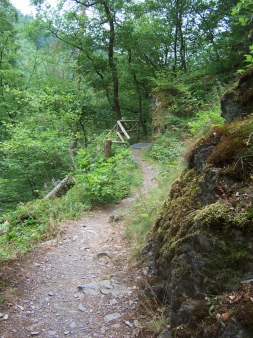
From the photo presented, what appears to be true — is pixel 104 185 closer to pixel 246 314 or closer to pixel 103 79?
pixel 246 314

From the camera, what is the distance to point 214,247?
2.34 meters

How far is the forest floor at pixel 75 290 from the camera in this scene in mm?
3203

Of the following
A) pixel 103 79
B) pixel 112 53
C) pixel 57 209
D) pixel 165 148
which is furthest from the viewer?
pixel 103 79

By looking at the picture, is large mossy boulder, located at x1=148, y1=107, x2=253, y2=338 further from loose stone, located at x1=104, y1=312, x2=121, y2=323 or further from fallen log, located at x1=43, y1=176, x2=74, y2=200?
fallen log, located at x1=43, y1=176, x2=74, y2=200

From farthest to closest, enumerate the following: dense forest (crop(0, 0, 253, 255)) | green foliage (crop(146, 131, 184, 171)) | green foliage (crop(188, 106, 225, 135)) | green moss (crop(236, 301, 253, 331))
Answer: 1. dense forest (crop(0, 0, 253, 255))
2. green foliage (crop(146, 131, 184, 171))
3. green foliage (crop(188, 106, 225, 135))
4. green moss (crop(236, 301, 253, 331))

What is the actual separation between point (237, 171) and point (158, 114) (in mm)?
12389

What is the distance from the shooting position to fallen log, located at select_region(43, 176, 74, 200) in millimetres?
8930

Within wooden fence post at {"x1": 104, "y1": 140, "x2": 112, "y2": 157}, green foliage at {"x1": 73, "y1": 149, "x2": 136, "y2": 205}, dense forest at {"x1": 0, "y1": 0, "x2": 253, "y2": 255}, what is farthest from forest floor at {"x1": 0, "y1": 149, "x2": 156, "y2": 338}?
wooden fence post at {"x1": 104, "y1": 140, "x2": 112, "y2": 157}

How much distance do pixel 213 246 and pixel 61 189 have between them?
743 centimetres

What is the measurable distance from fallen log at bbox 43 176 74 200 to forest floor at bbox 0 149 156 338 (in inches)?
122

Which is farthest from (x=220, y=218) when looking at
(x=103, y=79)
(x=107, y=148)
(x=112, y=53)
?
(x=112, y=53)

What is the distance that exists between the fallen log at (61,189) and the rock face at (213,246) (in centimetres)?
611

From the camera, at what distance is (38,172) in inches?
486

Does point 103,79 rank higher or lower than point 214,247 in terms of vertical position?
higher
